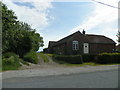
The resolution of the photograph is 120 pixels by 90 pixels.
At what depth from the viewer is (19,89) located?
5031mm

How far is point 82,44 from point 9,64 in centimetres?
1956

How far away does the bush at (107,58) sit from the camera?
62.8ft

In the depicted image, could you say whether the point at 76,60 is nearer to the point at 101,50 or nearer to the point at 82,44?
the point at 82,44

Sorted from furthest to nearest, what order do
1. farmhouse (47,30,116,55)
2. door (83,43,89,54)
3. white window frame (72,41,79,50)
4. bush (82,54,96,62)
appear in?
door (83,43,89,54)
white window frame (72,41,79,50)
farmhouse (47,30,116,55)
bush (82,54,96,62)

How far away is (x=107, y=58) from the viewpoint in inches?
762

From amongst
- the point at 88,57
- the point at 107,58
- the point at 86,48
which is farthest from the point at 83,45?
the point at 107,58

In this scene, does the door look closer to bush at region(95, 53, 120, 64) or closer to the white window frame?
the white window frame

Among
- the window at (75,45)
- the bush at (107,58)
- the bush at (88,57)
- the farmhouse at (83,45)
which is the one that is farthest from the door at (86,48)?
the bush at (107,58)

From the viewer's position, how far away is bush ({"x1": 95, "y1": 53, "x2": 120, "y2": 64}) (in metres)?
19.2

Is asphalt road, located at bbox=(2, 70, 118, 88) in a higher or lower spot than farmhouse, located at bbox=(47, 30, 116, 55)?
lower

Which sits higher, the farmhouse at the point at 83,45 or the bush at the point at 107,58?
the farmhouse at the point at 83,45

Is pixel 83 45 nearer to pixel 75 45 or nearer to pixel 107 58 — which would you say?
pixel 75 45

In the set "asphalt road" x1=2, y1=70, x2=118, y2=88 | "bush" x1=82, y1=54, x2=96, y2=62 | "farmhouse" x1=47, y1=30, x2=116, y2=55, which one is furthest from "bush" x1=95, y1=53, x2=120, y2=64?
"asphalt road" x1=2, y1=70, x2=118, y2=88

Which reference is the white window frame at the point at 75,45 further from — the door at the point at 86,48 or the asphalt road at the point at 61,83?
the asphalt road at the point at 61,83
